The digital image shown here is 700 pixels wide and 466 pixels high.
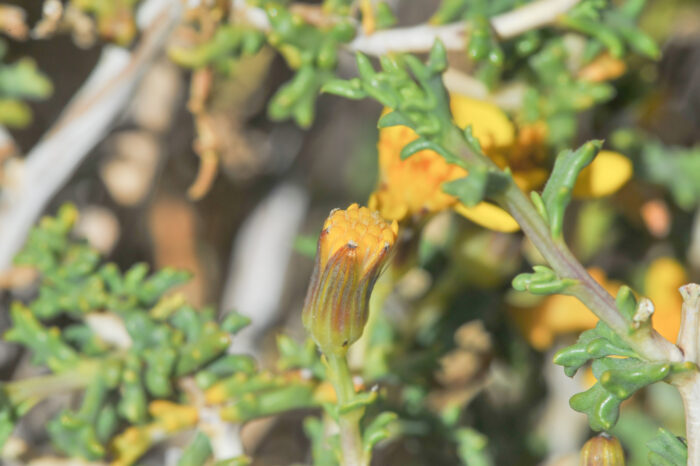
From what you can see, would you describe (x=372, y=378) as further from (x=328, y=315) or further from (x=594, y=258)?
(x=594, y=258)

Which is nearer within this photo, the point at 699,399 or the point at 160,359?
the point at 699,399

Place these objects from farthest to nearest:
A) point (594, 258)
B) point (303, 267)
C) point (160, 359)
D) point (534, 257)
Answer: point (303, 267) < point (594, 258) < point (534, 257) < point (160, 359)

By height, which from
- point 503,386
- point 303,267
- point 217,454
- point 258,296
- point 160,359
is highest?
point 160,359

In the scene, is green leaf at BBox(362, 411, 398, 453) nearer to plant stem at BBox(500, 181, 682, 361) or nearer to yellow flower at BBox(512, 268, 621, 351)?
plant stem at BBox(500, 181, 682, 361)

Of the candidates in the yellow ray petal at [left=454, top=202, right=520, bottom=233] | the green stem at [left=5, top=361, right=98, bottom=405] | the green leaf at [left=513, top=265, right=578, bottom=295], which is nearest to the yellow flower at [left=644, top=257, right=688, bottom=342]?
the yellow ray petal at [left=454, top=202, right=520, bottom=233]

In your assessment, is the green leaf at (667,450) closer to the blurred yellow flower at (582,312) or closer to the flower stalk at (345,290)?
the flower stalk at (345,290)

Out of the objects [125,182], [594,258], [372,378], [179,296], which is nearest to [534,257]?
[594,258]

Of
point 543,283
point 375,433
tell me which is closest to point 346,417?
point 375,433
